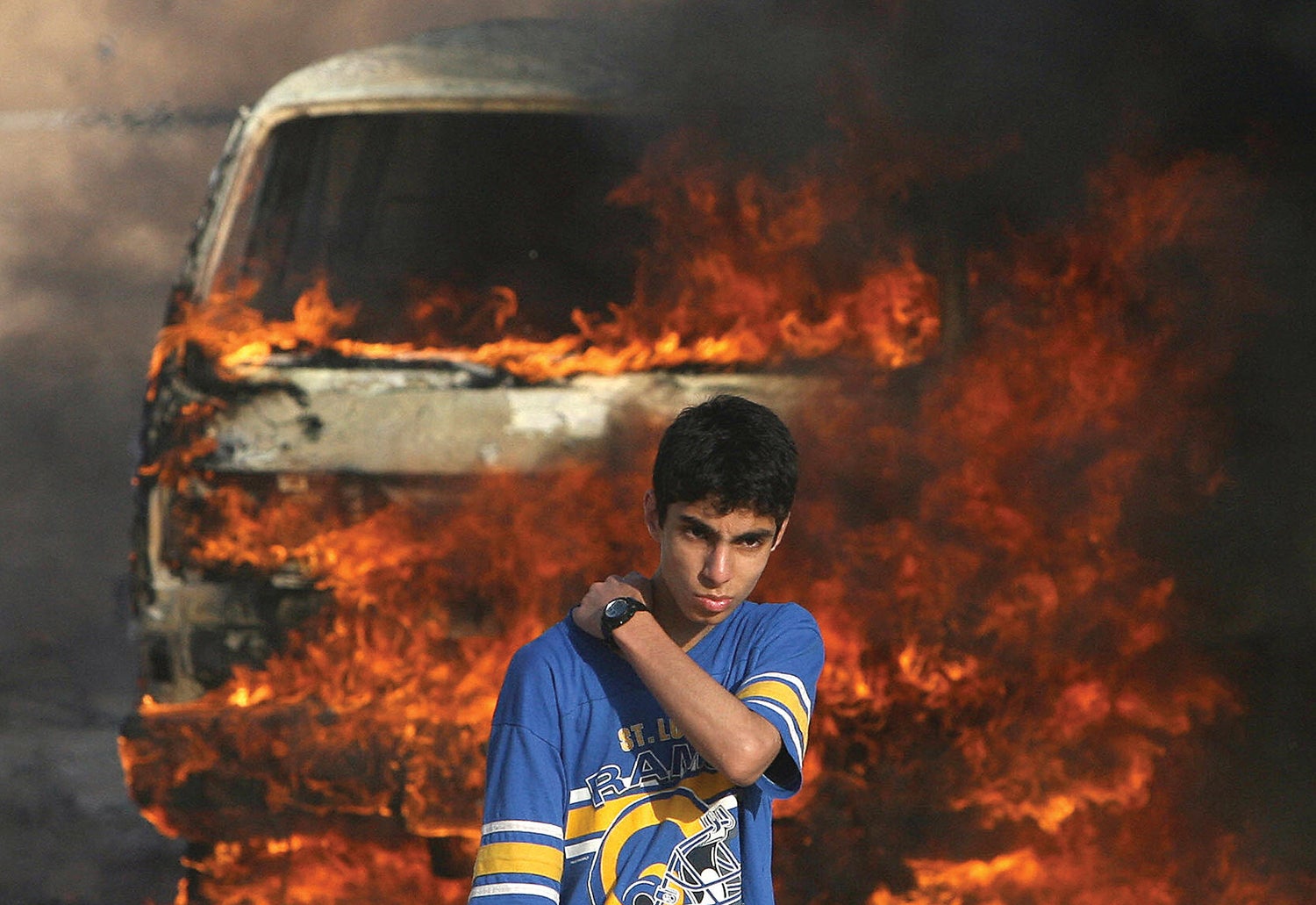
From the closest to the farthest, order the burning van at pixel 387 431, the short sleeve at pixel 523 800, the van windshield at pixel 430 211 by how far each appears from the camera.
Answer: the short sleeve at pixel 523 800, the burning van at pixel 387 431, the van windshield at pixel 430 211

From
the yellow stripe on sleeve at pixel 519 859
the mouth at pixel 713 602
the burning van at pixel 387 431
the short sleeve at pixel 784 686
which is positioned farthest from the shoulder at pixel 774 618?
the burning van at pixel 387 431

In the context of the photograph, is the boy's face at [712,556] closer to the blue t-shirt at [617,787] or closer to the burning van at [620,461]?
the blue t-shirt at [617,787]

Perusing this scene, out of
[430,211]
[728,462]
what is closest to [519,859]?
[728,462]

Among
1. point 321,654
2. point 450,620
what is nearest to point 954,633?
point 450,620

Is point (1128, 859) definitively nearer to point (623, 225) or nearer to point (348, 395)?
point (623, 225)

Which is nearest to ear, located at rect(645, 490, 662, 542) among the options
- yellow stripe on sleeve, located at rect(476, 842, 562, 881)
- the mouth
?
the mouth

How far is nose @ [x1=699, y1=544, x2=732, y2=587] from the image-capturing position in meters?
1.58

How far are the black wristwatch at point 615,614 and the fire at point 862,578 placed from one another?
7.13ft

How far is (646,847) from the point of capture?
1588 millimetres

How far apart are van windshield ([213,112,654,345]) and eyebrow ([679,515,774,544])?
2.45 metres

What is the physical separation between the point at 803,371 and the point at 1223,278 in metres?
1.91

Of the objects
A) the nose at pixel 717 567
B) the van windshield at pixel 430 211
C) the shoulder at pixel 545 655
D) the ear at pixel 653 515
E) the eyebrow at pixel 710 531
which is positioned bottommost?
the shoulder at pixel 545 655

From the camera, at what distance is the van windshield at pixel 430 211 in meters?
4.03

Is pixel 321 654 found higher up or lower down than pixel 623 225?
lower down
